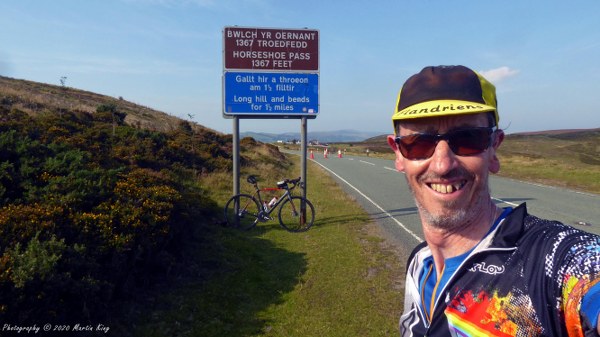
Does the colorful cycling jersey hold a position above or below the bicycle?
above

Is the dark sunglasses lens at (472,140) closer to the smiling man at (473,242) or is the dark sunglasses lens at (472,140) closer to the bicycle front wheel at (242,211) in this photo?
the smiling man at (473,242)

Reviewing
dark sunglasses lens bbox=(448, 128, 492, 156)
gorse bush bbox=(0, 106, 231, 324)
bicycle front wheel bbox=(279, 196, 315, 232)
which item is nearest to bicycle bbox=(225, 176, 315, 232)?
bicycle front wheel bbox=(279, 196, 315, 232)

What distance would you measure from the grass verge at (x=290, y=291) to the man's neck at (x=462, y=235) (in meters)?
3.20

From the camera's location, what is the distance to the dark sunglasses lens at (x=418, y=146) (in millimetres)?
1714

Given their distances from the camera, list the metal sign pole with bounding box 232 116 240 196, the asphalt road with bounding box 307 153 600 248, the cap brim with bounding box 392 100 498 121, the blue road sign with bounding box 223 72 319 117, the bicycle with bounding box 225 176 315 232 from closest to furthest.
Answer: the cap brim with bounding box 392 100 498 121 → the asphalt road with bounding box 307 153 600 248 → the bicycle with bounding box 225 176 315 232 → the blue road sign with bounding box 223 72 319 117 → the metal sign pole with bounding box 232 116 240 196

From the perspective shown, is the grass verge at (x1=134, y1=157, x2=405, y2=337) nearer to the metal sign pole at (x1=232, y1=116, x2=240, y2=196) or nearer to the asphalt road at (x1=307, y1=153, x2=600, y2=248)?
the asphalt road at (x1=307, y1=153, x2=600, y2=248)

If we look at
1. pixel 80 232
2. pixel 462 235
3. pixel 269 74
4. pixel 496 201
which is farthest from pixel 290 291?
pixel 496 201

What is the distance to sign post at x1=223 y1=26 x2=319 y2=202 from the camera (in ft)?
31.7

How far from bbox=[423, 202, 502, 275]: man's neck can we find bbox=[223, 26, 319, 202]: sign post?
8.40m

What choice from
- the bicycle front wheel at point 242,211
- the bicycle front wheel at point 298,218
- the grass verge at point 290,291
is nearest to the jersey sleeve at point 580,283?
the grass verge at point 290,291

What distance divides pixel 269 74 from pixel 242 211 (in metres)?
3.41

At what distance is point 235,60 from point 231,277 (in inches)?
216

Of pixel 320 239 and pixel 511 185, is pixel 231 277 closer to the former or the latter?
pixel 320 239

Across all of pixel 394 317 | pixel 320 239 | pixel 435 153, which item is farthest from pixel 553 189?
pixel 435 153
